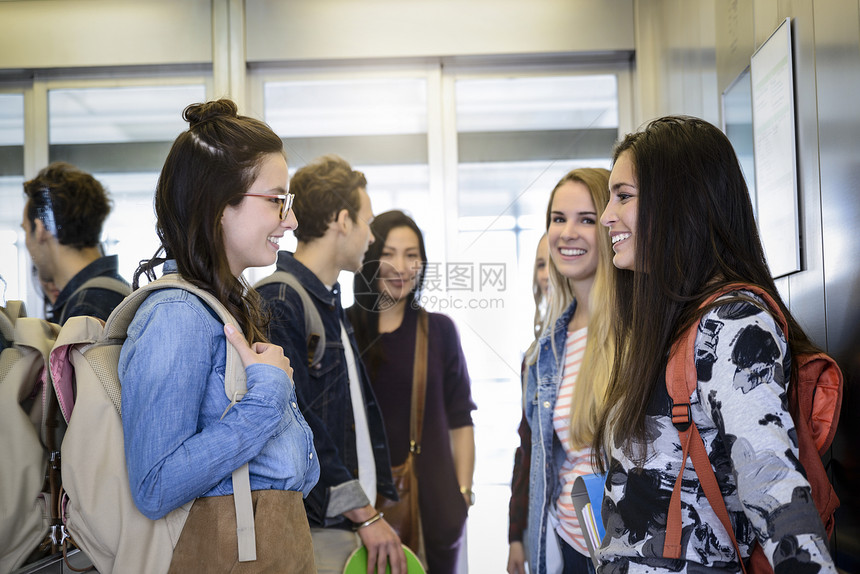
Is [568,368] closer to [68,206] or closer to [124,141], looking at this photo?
[68,206]

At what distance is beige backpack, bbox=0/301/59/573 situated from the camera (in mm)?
1470

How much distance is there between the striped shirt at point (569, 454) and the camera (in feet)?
6.00

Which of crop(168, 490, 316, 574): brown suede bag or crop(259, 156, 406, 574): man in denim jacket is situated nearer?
crop(168, 490, 316, 574): brown suede bag

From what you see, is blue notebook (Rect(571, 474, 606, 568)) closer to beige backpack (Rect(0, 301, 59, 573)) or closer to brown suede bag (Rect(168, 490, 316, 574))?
brown suede bag (Rect(168, 490, 316, 574))

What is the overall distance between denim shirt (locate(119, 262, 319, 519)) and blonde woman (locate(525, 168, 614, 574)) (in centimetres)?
81

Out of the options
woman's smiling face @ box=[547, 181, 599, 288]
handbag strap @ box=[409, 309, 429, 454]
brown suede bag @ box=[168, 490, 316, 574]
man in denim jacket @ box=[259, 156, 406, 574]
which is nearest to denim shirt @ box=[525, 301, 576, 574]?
woman's smiling face @ box=[547, 181, 599, 288]

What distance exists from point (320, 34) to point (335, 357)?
5.06ft

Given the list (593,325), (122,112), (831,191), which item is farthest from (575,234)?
(122,112)

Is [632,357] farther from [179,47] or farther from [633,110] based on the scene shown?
[179,47]

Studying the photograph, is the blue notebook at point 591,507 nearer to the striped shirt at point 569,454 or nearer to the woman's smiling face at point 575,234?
the striped shirt at point 569,454

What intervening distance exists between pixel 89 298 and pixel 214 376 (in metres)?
0.95

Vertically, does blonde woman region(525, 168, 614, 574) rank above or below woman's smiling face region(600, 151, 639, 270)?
below

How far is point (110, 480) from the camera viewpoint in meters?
1.21

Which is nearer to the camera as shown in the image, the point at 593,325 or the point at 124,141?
the point at 593,325
